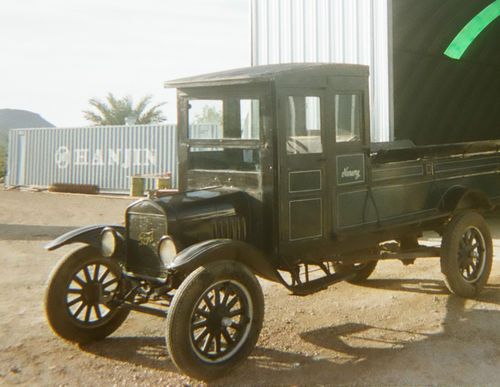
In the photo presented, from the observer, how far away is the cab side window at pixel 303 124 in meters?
4.75

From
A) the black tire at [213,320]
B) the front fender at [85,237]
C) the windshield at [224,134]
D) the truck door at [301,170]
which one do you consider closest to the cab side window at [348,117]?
the truck door at [301,170]

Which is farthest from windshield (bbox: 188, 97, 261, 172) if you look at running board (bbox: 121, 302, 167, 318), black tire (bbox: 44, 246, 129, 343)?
running board (bbox: 121, 302, 167, 318)

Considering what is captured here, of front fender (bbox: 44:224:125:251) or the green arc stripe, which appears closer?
front fender (bbox: 44:224:125:251)

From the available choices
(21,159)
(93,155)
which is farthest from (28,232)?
(21,159)

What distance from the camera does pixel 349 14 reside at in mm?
10148

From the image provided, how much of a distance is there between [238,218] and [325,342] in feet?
4.07

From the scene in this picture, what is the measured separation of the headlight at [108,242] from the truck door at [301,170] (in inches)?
52.7

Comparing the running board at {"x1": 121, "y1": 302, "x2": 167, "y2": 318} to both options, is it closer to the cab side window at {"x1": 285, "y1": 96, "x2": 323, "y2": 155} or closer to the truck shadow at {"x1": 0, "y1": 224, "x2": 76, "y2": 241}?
the cab side window at {"x1": 285, "y1": 96, "x2": 323, "y2": 155}

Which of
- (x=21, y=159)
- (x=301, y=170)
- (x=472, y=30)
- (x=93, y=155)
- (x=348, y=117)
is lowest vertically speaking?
(x=301, y=170)

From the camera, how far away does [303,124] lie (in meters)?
4.88

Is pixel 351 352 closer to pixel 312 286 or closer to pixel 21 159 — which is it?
pixel 312 286

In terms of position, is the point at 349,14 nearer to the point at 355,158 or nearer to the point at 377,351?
the point at 355,158

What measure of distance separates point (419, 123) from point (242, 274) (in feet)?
29.3

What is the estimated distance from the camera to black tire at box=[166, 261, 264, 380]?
3809 mm
